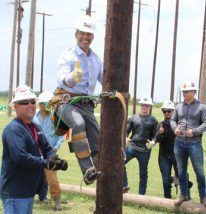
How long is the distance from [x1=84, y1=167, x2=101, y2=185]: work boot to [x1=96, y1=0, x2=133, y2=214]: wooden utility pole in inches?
1.8

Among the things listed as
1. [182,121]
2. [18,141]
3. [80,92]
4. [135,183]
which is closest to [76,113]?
[80,92]

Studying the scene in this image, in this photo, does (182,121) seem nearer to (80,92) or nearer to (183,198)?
(183,198)

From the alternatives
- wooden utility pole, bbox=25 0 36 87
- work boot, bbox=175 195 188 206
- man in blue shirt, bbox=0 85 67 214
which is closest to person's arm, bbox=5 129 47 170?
man in blue shirt, bbox=0 85 67 214

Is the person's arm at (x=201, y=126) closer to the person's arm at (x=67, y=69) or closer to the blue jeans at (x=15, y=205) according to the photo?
the person's arm at (x=67, y=69)

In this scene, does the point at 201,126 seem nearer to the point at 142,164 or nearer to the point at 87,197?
the point at 142,164

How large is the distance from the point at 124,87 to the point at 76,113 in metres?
0.73

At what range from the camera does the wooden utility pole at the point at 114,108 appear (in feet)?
15.6

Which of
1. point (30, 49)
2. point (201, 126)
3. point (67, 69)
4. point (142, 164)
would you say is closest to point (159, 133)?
point (142, 164)

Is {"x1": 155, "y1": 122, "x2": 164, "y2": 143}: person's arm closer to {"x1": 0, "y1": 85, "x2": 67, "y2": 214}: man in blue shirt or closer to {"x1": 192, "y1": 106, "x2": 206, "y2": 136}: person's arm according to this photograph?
{"x1": 192, "y1": 106, "x2": 206, "y2": 136}: person's arm

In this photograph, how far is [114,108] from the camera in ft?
15.9

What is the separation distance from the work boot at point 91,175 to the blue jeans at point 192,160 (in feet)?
12.3

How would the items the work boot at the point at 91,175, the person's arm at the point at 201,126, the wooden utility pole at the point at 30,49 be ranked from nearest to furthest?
the work boot at the point at 91,175 < the person's arm at the point at 201,126 < the wooden utility pole at the point at 30,49

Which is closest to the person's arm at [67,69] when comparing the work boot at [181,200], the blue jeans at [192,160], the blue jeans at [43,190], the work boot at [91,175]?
the work boot at [91,175]

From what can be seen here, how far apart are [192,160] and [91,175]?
392 centimetres
